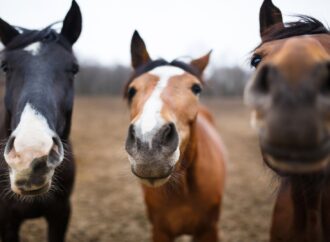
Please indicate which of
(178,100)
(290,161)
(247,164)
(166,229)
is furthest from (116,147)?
(290,161)

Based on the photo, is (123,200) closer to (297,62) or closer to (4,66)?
(4,66)

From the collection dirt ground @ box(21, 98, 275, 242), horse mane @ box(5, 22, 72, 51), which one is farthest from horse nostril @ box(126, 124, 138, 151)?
horse mane @ box(5, 22, 72, 51)

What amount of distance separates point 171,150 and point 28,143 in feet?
3.30

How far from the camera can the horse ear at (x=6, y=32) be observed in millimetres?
3176

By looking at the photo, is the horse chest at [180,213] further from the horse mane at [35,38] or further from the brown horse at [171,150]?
the horse mane at [35,38]

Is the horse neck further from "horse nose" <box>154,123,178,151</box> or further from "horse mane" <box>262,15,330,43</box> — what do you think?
"horse mane" <box>262,15,330,43</box>

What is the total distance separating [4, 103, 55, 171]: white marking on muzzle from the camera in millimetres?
2148

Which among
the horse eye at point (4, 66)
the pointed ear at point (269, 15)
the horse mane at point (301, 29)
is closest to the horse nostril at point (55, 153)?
the horse eye at point (4, 66)

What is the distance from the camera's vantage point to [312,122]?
1.33 m

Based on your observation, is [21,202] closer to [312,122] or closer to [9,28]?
[9,28]

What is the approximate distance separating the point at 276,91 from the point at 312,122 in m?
0.19

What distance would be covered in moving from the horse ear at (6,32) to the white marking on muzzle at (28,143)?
1.32 m

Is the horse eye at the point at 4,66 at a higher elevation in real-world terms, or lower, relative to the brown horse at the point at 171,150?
higher

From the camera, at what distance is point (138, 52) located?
3.60 meters
